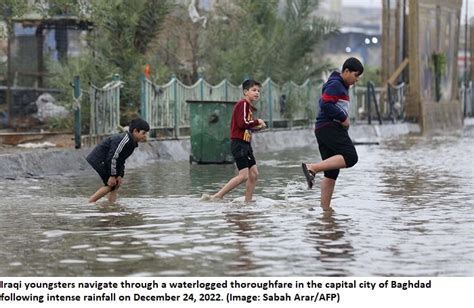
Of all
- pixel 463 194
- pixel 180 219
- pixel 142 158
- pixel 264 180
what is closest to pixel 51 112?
pixel 142 158

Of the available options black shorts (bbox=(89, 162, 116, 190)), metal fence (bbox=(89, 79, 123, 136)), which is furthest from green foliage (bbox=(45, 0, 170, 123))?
black shorts (bbox=(89, 162, 116, 190))

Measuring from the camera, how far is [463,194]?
15633 mm

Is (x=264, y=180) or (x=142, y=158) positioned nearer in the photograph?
(x=264, y=180)

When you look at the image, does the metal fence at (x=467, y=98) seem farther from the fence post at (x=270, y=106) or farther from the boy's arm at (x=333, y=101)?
the boy's arm at (x=333, y=101)

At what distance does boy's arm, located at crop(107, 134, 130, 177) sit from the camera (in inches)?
565

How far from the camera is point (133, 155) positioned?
2278 centimetres

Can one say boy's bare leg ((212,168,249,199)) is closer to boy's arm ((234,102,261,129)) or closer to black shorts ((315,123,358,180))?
boy's arm ((234,102,261,129))

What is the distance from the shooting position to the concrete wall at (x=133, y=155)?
18.9 m

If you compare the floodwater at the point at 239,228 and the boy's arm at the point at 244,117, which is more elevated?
the boy's arm at the point at 244,117

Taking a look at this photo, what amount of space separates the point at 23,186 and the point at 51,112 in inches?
440

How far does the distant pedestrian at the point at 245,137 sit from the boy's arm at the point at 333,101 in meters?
1.40

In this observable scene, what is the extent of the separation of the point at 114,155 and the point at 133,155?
27.8 ft
